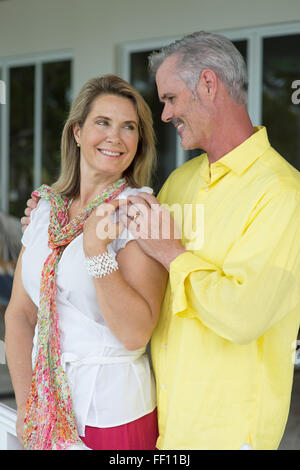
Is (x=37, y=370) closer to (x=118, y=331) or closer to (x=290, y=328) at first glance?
(x=118, y=331)

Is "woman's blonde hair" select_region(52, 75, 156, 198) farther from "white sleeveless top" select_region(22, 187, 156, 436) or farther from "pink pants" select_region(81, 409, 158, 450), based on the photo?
"pink pants" select_region(81, 409, 158, 450)

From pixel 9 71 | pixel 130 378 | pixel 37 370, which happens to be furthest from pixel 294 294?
pixel 9 71

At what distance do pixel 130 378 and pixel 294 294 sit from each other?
49cm

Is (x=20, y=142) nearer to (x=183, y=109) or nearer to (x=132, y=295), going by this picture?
(x=183, y=109)

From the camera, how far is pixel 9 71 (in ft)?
26.3

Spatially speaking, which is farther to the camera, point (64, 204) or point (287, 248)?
point (64, 204)

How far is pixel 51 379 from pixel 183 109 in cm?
80

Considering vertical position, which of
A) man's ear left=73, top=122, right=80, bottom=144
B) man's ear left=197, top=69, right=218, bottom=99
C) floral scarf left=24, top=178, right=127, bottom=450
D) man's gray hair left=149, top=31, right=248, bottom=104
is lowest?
floral scarf left=24, top=178, right=127, bottom=450

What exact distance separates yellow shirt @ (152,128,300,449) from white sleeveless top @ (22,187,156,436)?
77 mm

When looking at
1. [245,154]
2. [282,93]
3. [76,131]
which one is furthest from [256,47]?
[245,154]

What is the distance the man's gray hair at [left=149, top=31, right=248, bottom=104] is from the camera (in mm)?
1555

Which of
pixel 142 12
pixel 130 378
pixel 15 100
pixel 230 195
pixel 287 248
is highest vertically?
pixel 142 12

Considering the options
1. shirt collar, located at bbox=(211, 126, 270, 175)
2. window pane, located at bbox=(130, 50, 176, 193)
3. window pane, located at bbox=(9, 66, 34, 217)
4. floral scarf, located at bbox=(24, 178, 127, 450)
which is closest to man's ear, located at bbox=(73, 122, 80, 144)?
floral scarf, located at bbox=(24, 178, 127, 450)

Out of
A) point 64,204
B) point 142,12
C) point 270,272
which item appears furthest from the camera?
point 142,12
